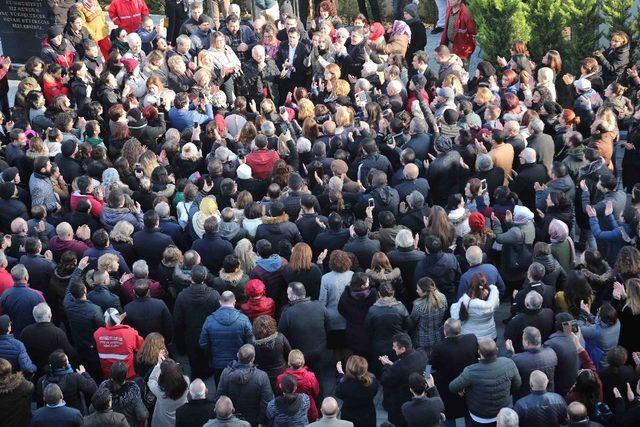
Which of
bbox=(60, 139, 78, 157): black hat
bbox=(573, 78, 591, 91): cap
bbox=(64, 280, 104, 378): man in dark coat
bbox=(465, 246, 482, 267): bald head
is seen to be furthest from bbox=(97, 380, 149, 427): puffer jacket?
bbox=(573, 78, 591, 91): cap

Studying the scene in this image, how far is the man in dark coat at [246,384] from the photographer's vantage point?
36.6 feet

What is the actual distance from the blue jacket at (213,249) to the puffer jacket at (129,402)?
2564 mm

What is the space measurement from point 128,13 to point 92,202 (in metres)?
7.90

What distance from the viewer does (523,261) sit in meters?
13.5

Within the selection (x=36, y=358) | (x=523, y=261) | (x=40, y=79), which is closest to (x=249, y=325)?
(x=36, y=358)

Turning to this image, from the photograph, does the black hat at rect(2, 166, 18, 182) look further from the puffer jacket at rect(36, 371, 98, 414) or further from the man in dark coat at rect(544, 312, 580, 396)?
the man in dark coat at rect(544, 312, 580, 396)

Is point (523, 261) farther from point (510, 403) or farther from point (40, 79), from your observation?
point (40, 79)

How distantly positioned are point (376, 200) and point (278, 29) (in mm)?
7259

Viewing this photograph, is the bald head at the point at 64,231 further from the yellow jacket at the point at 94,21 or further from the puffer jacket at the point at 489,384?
the yellow jacket at the point at 94,21

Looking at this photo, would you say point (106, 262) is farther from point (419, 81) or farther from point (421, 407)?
point (419, 81)

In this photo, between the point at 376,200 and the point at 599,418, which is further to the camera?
the point at 376,200

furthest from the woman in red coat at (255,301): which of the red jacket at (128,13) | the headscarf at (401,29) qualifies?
the red jacket at (128,13)

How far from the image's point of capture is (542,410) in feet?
34.5

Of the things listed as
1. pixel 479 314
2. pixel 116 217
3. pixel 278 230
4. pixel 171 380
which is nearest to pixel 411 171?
pixel 278 230
